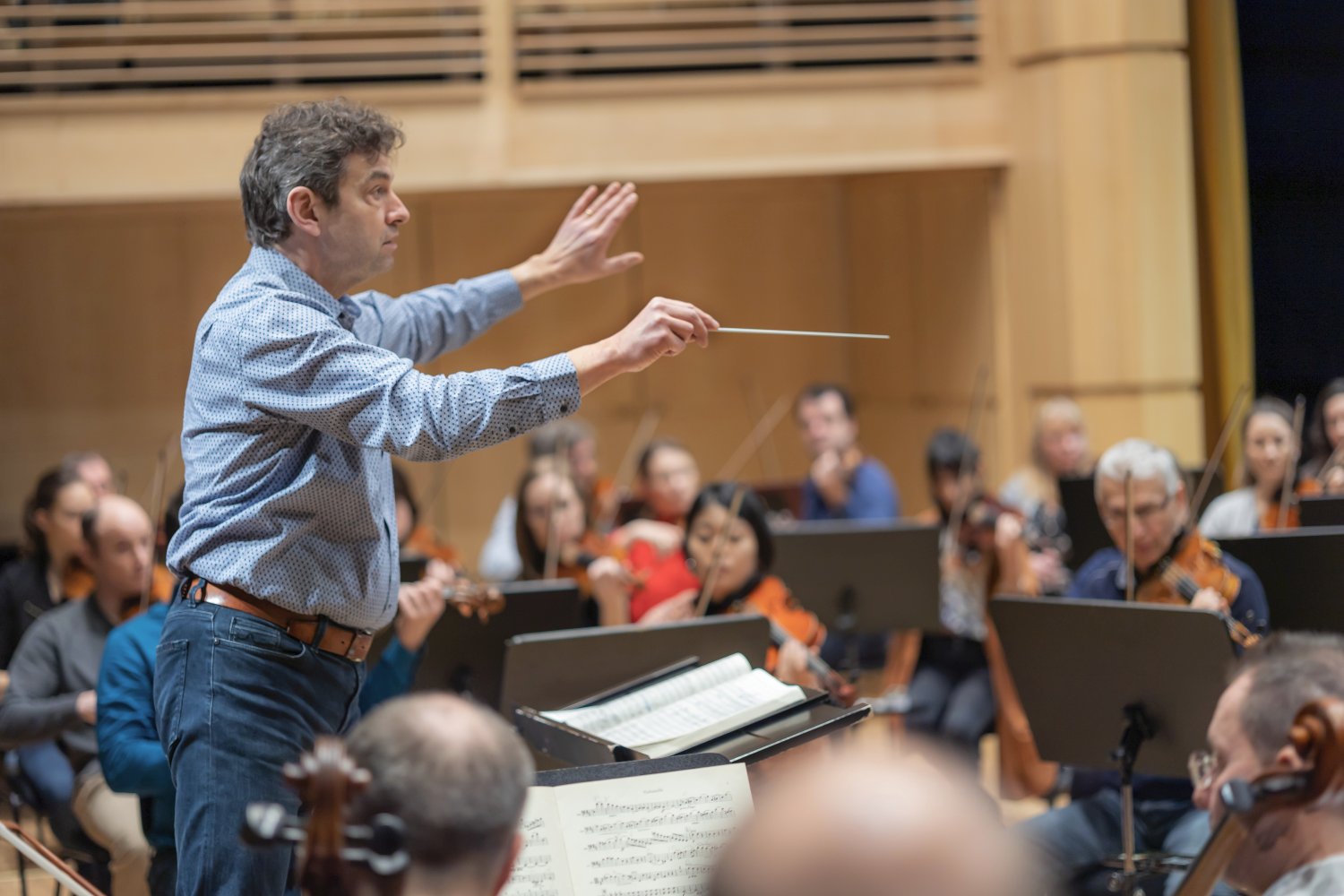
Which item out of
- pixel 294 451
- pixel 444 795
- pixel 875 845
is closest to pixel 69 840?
pixel 294 451

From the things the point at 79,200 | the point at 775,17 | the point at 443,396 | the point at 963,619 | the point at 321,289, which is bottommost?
the point at 963,619

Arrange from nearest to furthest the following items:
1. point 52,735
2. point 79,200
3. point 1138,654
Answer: point 1138,654
point 52,735
point 79,200

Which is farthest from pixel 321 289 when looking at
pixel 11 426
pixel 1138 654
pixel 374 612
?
pixel 11 426

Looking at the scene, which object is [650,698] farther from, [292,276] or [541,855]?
[292,276]

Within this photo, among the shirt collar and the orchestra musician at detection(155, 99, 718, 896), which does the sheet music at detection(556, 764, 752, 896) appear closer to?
the orchestra musician at detection(155, 99, 718, 896)

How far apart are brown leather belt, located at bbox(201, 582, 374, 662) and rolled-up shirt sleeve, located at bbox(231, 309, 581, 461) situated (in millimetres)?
253

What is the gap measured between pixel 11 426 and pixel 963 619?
479 cm

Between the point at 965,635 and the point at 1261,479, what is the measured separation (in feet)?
3.35

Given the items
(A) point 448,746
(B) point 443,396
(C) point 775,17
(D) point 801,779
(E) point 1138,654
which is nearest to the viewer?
(D) point 801,779

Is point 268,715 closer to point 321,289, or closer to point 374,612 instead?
point 374,612

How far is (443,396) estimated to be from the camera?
6.15 feet

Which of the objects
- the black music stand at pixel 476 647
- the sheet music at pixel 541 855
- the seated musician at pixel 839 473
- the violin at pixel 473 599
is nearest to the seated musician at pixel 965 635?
the seated musician at pixel 839 473

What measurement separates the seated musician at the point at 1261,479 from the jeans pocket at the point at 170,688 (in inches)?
132

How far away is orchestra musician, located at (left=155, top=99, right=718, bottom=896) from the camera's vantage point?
1901 mm
